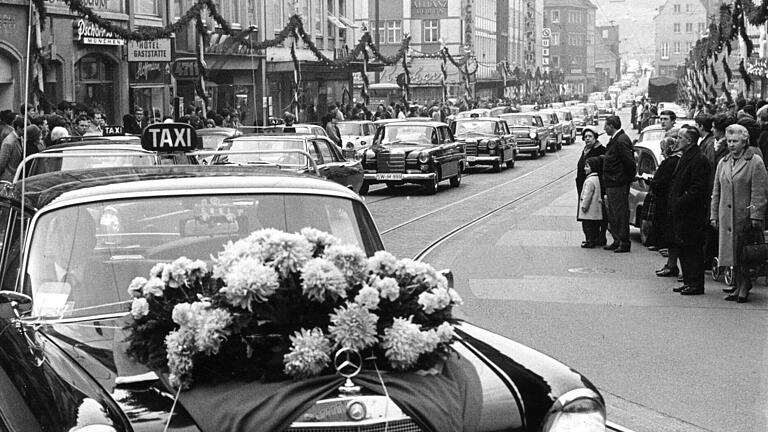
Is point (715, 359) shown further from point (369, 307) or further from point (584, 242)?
point (584, 242)

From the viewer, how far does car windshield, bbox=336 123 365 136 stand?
113ft

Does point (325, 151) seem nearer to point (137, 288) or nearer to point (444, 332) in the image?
point (137, 288)

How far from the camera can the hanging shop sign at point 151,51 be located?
107 feet

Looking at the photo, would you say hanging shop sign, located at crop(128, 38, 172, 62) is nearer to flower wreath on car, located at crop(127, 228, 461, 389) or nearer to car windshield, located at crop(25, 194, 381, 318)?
car windshield, located at crop(25, 194, 381, 318)

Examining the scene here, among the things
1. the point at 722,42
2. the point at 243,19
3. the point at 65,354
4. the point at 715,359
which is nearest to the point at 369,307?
the point at 65,354

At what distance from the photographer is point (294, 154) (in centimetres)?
1766

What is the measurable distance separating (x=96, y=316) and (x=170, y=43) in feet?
94.3

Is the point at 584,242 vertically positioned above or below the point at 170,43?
below

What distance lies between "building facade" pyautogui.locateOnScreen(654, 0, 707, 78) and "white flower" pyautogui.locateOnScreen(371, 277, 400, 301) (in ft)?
580

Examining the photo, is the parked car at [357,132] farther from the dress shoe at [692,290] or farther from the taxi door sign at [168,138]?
the taxi door sign at [168,138]

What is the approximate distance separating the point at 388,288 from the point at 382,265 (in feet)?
0.70

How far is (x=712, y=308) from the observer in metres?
11.3

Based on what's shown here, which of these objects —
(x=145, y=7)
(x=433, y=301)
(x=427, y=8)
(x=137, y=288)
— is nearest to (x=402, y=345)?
(x=433, y=301)

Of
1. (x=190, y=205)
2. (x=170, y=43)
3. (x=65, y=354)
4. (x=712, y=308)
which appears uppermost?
(x=170, y=43)
